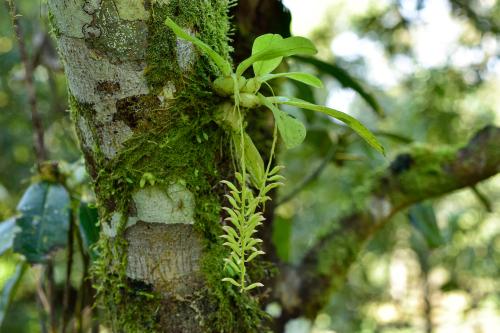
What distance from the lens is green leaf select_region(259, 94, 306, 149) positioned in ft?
1.66

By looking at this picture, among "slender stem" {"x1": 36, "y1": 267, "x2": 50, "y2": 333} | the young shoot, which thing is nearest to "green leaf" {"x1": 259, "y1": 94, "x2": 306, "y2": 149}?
the young shoot

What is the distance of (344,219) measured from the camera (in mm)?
1290

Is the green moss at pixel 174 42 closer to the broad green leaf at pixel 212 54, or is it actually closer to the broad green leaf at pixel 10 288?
the broad green leaf at pixel 212 54

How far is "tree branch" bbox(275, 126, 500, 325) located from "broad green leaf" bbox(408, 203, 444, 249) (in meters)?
0.14

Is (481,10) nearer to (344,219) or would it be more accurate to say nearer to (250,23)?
(344,219)

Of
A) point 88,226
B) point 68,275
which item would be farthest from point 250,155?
point 68,275

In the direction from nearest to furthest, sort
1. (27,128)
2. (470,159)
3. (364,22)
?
(470,159), (364,22), (27,128)

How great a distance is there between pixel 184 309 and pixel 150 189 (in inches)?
5.2

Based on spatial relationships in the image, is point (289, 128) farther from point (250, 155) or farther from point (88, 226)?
point (88, 226)

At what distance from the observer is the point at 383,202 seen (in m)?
1.25

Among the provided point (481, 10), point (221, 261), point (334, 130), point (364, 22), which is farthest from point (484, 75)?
point (221, 261)

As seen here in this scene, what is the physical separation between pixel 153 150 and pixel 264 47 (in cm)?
15

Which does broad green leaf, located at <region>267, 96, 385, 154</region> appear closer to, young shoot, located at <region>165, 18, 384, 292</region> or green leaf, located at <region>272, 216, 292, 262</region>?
young shoot, located at <region>165, 18, 384, 292</region>

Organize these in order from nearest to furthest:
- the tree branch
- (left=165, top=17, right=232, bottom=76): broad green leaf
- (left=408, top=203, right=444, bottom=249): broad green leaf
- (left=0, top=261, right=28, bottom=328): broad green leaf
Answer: (left=165, top=17, right=232, bottom=76): broad green leaf, (left=0, top=261, right=28, bottom=328): broad green leaf, the tree branch, (left=408, top=203, right=444, bottom=249): broad green leaf
